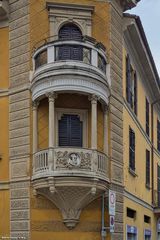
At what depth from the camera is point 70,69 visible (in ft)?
70.3

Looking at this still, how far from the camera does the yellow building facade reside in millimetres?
21344

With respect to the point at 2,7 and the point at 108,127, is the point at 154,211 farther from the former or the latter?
the point at 2,7

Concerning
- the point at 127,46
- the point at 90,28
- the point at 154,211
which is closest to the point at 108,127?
the point at 90,28

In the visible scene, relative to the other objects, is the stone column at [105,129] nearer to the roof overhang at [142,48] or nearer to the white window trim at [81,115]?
the white window trim at [81,115]

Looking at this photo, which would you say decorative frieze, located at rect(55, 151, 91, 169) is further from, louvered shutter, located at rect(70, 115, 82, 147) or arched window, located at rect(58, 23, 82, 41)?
arched window, located at rect(58, 23, 82, 41)

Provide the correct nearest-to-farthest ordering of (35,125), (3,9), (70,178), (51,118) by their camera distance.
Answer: (70,178) < (51,118) < (35,125) < (3,9)

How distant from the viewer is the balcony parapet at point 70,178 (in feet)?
68.3

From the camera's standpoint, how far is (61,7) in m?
23.3

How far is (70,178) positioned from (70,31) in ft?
20.0

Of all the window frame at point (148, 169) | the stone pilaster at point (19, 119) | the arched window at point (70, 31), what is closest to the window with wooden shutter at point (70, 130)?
the stone pilaster at point (19, 119)

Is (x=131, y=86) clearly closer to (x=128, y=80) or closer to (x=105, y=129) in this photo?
(x=128, y=80)

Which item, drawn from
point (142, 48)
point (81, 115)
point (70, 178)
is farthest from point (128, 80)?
point (70, 178)

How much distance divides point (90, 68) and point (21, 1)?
438 centimetres

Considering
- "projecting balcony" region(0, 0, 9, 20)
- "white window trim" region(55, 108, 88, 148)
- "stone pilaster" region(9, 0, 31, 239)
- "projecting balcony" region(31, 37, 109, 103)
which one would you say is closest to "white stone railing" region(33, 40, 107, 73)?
"projecting balcony" region(31, 37, 109, 103)
